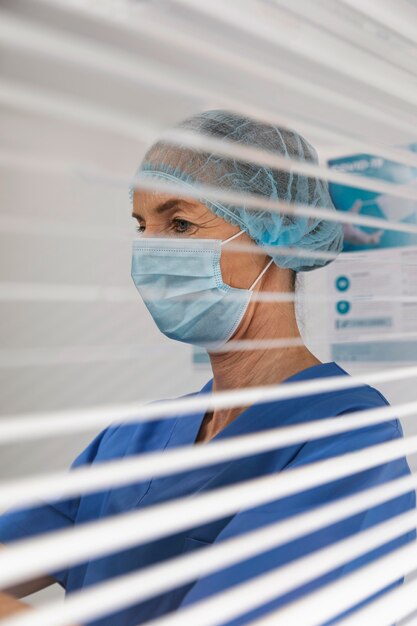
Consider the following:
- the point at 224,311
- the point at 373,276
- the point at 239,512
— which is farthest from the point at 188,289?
the point at 373,276

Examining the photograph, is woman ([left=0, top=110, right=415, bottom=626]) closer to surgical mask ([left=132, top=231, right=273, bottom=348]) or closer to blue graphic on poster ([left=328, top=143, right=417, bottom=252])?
surgical mask ([left=132, top=231, right=273, bottom=348])

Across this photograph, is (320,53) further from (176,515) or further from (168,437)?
(168,437)

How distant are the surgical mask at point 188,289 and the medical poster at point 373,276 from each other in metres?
0.46

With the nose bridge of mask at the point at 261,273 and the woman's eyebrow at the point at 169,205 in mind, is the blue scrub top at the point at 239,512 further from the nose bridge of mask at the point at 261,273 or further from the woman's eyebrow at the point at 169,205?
the woman's eyebrow at the point at 169,205

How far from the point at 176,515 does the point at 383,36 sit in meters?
0.80

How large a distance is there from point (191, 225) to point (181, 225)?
18 millimetres

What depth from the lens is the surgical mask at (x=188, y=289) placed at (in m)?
1.19

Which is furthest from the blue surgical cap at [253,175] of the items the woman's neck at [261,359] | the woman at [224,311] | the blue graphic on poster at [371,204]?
the blue graphic on poster at [371,204]

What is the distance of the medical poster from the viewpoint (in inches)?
66.3

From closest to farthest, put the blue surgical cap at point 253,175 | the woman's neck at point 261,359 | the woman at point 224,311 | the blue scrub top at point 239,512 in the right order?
the blue scrub top at point 239,512 < the woman at point 224,311 < the blue surgical cap at point 253,175 < the woman's neck at point 261,359

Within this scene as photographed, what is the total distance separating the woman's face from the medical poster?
18.1 inches

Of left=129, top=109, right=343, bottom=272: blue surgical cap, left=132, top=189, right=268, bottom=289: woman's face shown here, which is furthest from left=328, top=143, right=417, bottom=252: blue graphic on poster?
left=132, top=189, right=268, bottom=289: woman's face

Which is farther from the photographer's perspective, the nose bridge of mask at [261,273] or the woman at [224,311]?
the nose bridge of mask at [261,273]

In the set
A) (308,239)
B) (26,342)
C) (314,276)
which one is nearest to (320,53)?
(308,239)
